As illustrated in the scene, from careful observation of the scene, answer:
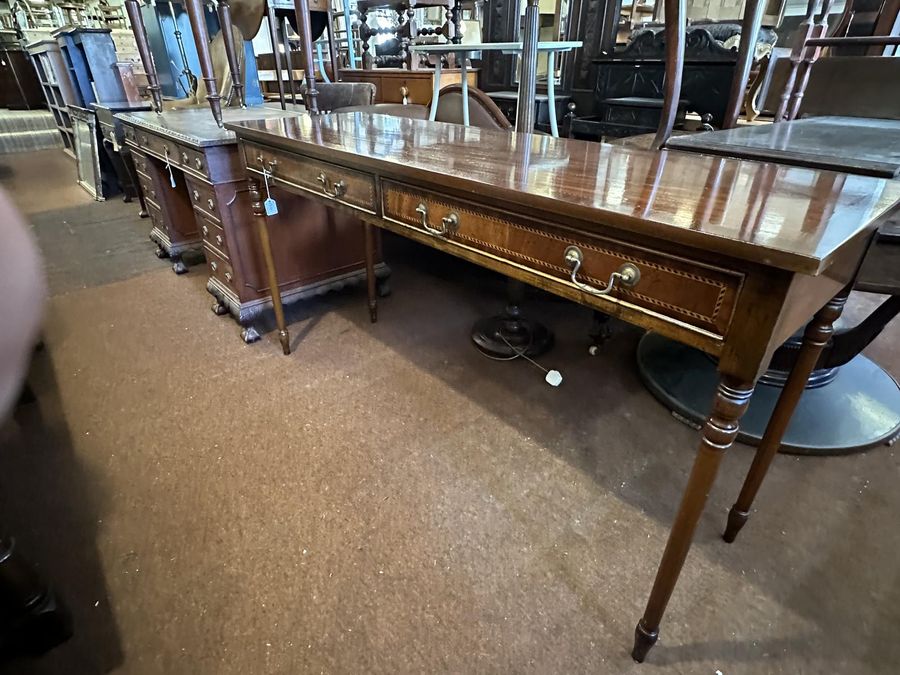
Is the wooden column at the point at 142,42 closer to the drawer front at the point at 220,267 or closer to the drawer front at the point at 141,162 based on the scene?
the drawer front at the point at 141,162

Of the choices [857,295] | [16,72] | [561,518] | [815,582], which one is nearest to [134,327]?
[561,518]

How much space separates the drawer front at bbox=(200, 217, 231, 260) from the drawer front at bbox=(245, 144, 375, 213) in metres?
0.46

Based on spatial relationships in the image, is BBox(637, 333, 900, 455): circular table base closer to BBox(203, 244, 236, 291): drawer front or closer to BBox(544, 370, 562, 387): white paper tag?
BBox(544, 370, 562, 387): white paper tag

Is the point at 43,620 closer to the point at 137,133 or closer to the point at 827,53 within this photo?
the point at 137,133

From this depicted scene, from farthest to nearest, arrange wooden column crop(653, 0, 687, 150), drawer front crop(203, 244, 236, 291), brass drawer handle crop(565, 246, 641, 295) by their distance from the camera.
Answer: drawer front crop(203, 244, 236, 291) < wooden column crop(653, 0, 687, 150) < brass drawer handle crop(565, 246, 641, 295)

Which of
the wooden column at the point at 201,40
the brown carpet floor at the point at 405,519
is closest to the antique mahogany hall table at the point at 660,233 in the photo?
the brown carpet floor at the point at 405,519

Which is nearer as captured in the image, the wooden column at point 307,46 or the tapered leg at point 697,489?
the tapered leg at point 697,489

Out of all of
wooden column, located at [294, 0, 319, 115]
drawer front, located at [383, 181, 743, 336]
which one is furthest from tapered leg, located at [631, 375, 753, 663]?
wooden column, located at [294, 0, 319, 115]

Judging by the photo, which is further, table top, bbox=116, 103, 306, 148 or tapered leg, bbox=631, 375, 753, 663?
table top, bbox=116, 103, 306, 148

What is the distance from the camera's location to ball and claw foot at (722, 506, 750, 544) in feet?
3.78

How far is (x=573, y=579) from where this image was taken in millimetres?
1103

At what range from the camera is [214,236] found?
2029mm

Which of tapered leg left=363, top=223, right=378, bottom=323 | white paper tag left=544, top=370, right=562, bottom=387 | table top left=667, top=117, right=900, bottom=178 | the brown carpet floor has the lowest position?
the brown carpet floor

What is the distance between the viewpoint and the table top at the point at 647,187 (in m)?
0.60
